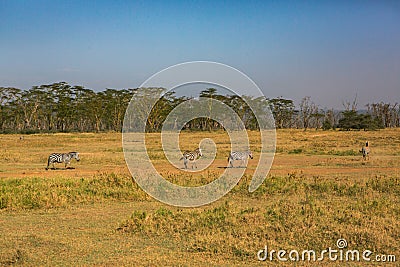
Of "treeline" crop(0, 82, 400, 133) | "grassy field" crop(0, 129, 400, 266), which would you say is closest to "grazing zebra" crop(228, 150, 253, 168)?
"grassy field" crop(0, 129, 400, 266)

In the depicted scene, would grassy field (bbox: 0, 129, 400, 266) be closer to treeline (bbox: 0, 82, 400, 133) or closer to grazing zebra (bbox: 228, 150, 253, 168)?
grazing zebra (bbox: 228, 150, 253, 168)

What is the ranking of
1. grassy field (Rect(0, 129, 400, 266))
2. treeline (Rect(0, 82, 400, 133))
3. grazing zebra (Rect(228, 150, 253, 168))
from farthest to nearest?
treeline (Rect(0, 82, 400, 133)), grazing zebra (Rect(228, 150, 253, 168)), grassy field (Rect(0, 129, 400, 266))

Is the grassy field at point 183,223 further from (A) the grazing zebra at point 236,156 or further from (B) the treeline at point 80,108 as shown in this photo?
(B) the treeline at point 80,108

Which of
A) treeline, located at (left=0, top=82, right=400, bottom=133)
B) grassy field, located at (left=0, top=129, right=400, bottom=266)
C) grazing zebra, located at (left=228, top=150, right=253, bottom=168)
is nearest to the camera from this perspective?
grassy field, located at (left=0, top=129, right=400, bottom=266)

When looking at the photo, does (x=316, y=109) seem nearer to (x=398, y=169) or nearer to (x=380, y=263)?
(x=398, y=169)

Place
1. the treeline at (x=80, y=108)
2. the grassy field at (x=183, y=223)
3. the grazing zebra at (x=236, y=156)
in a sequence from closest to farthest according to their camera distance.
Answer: the grassy field at (x=183, y=223) < the grazing zebra at (x=236, y=156) < the treeline at (x=80, y=108)

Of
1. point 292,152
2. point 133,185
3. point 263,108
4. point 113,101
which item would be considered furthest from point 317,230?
point 113,101

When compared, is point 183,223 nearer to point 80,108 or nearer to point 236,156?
point 236,156

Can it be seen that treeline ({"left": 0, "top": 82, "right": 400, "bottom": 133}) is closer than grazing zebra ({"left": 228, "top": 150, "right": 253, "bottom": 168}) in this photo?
No

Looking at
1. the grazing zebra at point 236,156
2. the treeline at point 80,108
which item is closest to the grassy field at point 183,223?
the grazing zebra at point 236,156

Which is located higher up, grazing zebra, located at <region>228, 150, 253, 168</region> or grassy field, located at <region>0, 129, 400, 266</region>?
grazing zebra, located at <region>228, 150, 253, 168</region>

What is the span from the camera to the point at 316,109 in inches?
4117

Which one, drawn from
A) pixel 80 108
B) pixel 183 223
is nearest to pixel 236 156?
pixel 183 223

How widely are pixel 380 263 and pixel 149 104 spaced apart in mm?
58479
